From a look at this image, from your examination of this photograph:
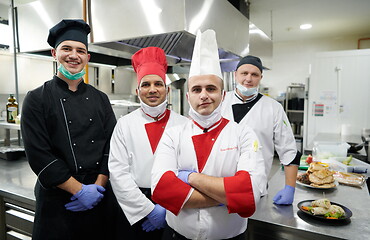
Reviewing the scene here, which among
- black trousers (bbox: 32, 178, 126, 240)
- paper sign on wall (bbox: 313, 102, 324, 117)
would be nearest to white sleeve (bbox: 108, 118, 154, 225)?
black trousers (bbox: 32, 178, 126, 240)

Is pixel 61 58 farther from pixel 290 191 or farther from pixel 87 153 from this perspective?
pixel 290 191

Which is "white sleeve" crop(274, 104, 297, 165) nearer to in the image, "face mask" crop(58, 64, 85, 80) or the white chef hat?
the white chef hat

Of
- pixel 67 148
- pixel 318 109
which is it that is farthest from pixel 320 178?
pixel 318 109

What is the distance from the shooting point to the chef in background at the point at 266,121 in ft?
5.48

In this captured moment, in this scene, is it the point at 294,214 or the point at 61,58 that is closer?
the point at 61,58

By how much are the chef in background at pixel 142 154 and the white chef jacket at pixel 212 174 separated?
0.64 feet

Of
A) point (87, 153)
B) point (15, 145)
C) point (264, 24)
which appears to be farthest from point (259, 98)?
point (264, 24)

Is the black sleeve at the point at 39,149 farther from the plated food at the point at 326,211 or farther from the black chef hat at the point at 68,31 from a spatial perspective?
the plated food at the point at 326,211

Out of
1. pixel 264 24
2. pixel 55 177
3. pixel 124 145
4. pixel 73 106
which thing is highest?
pixel 264 24

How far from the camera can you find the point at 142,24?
1893 millimetres

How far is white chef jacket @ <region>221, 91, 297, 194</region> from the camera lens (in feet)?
5.56

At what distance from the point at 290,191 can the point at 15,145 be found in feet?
10.3

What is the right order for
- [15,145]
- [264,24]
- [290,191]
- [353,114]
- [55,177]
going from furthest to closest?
[264,24] → [353,114] → [15,145] → [290,191] → [55,177]

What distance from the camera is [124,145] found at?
1403mm
